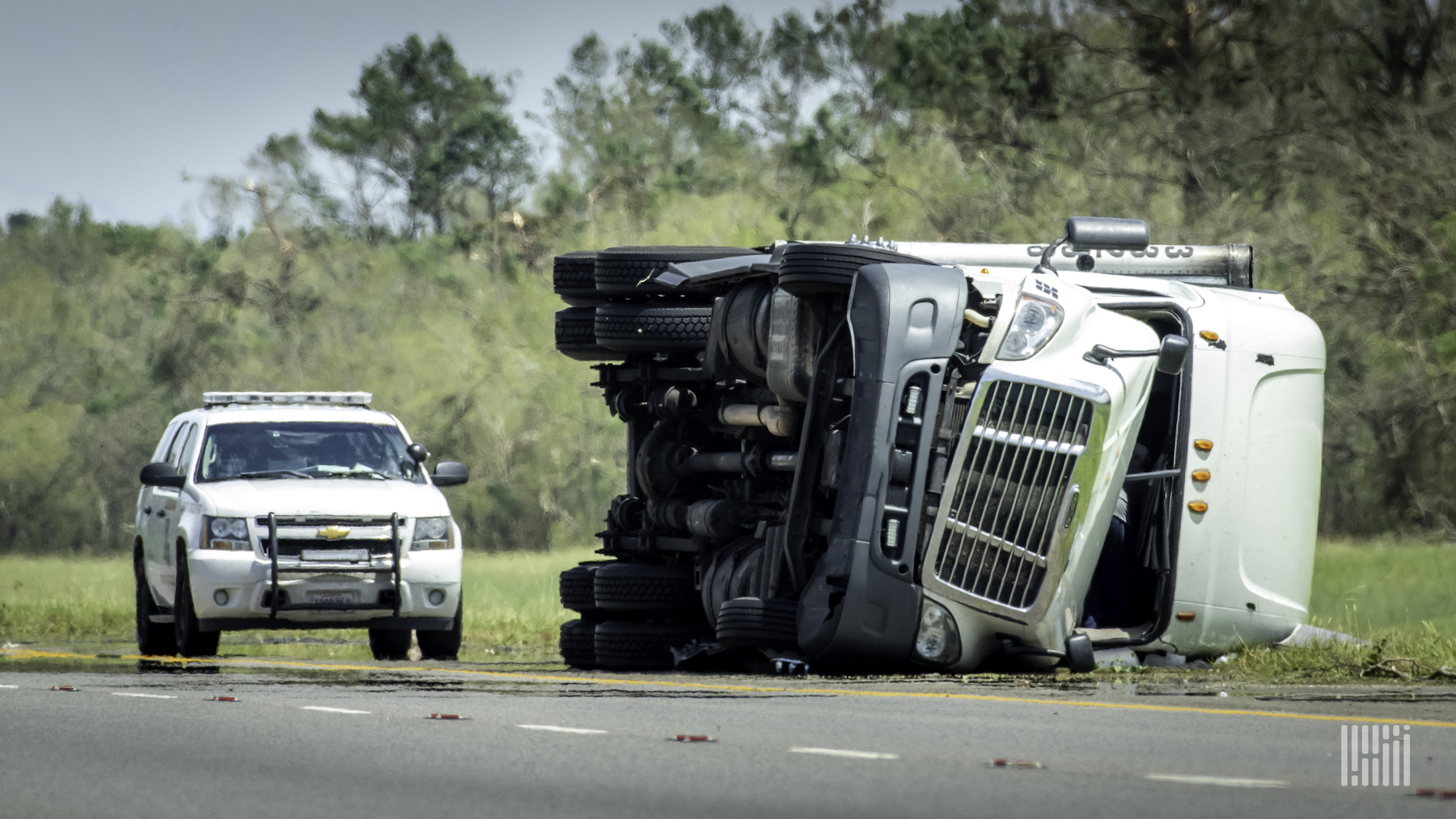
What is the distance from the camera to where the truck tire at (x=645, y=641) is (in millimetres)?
13602

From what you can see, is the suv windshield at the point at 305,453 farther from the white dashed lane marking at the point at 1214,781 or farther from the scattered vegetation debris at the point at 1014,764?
the white dashed lane marking at the point at 1214,781

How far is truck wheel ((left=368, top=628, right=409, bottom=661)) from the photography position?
54.7 feet

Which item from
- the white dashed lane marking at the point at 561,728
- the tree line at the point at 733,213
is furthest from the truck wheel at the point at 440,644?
the tree line at the point at 733,213

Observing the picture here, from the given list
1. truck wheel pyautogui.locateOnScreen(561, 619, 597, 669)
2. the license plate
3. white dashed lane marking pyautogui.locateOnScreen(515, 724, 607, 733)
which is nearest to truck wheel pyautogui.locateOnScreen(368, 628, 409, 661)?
the license plate

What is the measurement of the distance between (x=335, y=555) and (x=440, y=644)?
5.16 feet

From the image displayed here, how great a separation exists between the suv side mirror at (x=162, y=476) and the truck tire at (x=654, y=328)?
149 inches

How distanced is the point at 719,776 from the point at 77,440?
1892 inches

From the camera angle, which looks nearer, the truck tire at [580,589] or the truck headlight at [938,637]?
the truck headlight at [938,637]

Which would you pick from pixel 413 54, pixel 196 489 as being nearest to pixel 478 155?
pixel 413 54

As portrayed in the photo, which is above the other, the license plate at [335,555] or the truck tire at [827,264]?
the truck tire at [827,264]

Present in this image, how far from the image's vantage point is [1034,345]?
1100cm

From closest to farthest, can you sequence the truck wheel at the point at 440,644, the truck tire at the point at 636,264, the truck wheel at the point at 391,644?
the truck tire at the point at 636,264, the truck wheel at the point at 440,644, the truck wheel at the point at 391,644

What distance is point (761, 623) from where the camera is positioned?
36.6 feet

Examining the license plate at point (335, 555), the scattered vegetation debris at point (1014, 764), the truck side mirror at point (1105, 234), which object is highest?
the truck side mirror at point (1105, 234)
